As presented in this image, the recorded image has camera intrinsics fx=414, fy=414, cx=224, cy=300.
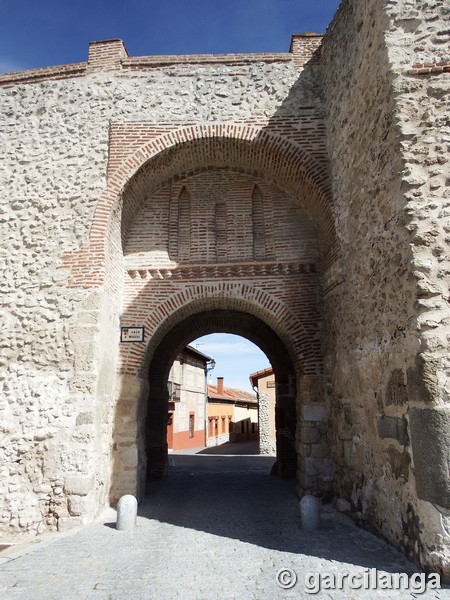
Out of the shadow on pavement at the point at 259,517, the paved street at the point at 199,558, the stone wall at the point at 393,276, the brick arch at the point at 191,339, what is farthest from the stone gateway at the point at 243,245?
the brick arch at the point at 191,339

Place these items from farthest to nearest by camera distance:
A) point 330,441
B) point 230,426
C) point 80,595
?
point 230,426
point 330,441
point 80,595

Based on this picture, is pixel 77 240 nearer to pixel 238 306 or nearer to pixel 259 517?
pixel 238 306

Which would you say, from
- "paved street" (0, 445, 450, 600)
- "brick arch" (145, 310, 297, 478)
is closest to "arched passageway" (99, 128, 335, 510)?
"paved street" (0, 445, 450, 600)

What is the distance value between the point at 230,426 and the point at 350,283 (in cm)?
2494

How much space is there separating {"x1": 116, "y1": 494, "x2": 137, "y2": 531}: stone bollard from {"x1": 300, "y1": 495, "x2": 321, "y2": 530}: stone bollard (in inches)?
77.6

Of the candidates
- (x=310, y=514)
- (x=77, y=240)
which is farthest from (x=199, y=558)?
(x=77, y=240)

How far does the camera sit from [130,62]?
6496 millimetres

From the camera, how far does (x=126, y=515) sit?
4832mm

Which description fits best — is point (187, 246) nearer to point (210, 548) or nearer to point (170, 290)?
point (170, 290)

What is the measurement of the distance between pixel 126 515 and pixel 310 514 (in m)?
2.12

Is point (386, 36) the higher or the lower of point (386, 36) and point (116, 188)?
the higher

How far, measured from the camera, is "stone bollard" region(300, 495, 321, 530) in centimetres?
463

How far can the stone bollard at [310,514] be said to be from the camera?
463 centimetres

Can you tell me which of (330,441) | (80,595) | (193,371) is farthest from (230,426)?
(80,595)
